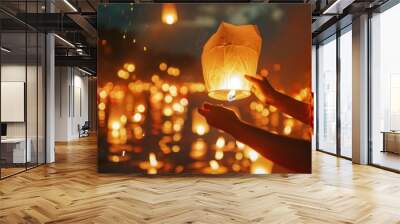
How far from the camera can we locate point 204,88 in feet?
21.6

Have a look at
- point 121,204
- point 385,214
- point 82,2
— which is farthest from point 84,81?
point 385,214

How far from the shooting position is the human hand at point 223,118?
6570 millimetres

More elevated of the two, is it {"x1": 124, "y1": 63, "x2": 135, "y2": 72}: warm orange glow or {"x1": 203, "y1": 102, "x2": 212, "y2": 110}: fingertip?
{"x1": 124, "y1": 63, "x2": 135, "y2": 72}: warm orange glow

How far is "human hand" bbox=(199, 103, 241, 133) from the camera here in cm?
657

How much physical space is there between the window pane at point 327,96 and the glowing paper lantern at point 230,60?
4.18 metres

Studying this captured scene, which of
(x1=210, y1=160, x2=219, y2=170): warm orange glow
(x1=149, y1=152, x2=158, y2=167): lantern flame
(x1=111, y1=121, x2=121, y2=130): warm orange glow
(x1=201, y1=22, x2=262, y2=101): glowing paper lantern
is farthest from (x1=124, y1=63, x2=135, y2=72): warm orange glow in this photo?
(x1=210, y1=160, x2=219, y2=170): warm orange glow

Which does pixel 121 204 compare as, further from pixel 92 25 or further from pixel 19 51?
pixel 92 25

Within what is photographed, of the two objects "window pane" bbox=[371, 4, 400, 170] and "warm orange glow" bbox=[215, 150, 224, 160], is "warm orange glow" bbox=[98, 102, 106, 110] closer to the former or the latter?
"warm orange glow" bbox=[215, 150, 224, 160]

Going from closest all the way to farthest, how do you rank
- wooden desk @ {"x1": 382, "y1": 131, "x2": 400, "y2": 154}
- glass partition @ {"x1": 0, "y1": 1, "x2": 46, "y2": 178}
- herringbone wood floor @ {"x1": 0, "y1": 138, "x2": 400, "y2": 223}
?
herringbone wood floor @ {"x1": 0, "y1": 138, "x2": 400, "y2": 223}, glass partition @ {"x1": 0, "y1": 1, "x2": 46, "y2": 178}, wooden desk @ {"x1": 382, "y1": 131, "x2": 400, "y2": 154}

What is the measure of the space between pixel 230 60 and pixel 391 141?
4.75 metres

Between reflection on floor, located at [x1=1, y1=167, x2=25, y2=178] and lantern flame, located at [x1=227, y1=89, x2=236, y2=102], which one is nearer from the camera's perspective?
lantern flame, located at [x1=227, y1=89, x2=236, y2=102]

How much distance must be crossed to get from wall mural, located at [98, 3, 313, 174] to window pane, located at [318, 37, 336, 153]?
12.5 ft

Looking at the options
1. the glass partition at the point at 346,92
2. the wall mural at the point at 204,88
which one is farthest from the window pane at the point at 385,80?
the wall mural at the point at 204,88

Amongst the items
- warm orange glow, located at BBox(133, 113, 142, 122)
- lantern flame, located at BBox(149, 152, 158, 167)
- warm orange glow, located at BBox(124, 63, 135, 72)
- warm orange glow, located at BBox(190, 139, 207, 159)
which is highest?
warm orange glow, located at BBox(124, 63, 135, 72)
